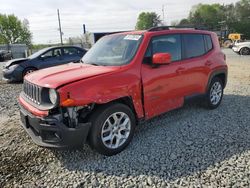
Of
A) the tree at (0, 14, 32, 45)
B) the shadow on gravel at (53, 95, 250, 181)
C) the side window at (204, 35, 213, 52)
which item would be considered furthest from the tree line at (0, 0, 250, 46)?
the shadow on gravel at (53, 95, 250, 181)

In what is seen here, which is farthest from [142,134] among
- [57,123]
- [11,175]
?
[11,175]

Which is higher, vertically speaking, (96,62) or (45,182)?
(96,62)

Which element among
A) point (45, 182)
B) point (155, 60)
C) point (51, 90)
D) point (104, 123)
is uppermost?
point (155, 60)

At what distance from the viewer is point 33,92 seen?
12.2ft

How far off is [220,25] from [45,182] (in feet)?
239

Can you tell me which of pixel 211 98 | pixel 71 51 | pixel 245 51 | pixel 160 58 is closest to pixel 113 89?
pixel 160 58

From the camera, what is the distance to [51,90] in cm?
336

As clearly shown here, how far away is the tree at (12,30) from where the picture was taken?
242 ft

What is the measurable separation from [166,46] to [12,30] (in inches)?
3153

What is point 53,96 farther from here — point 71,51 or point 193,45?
point 71,51

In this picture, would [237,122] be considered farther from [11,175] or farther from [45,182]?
[11,175]

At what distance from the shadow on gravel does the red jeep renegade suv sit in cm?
31

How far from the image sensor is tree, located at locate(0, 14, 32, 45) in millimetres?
73875

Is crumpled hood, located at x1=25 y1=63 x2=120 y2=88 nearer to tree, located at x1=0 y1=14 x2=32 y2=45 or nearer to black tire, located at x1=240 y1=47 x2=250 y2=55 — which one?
black tire, located at x1=240 y1=47 x2=250 y2=55
